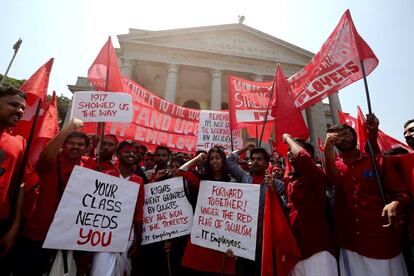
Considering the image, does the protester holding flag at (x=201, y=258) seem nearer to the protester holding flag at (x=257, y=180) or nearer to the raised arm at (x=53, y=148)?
the protester holding flag at (x=257, y=180)

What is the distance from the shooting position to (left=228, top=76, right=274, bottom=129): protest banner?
6.00 m

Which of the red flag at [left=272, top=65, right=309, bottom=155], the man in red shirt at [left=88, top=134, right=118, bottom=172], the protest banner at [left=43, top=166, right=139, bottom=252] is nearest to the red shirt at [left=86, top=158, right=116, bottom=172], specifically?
the man in red shirt at [left=88, top=134, right=118, bottom=172]

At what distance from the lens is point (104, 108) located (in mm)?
4016

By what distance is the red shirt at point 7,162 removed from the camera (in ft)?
6.37

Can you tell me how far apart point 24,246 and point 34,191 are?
2.17 ft

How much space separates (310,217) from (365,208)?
1.74 feet

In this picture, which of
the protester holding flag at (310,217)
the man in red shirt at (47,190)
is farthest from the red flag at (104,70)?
the protester holding flag at (310,217)

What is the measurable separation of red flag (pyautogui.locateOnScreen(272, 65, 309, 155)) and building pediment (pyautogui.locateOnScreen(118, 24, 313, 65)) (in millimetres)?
18345

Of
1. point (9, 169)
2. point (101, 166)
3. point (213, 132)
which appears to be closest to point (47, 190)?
point (9, 169)

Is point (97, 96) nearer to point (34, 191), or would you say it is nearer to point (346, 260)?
point (34, 191)

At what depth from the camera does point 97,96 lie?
4.05 metres

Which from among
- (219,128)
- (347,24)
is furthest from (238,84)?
(347,24)

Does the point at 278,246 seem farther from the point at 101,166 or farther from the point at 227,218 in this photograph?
the point at 101,166

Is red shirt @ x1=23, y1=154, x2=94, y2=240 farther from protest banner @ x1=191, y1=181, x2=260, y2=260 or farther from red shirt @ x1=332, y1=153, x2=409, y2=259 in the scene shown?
red shirt @ x1=332, y1=153, x2=409, y2=259
